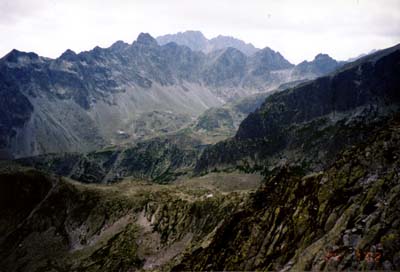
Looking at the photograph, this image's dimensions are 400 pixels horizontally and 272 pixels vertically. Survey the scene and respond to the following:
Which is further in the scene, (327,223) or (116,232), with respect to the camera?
(116,232)

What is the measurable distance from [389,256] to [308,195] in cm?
2532

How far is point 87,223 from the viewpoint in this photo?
610ft

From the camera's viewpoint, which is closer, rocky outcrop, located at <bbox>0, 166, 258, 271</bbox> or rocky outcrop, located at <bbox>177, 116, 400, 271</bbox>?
rocky outcrop, located at <bbox>177, 116, 400, 271</bbox>

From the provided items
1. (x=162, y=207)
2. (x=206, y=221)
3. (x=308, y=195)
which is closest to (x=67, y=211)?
(x=162, y=207)

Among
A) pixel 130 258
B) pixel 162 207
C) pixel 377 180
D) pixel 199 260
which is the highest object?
pixel 377 180

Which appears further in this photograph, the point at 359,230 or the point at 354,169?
the point at 354,169

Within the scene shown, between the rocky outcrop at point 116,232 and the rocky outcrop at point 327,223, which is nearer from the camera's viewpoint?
the rocky outcrop at point 327,223

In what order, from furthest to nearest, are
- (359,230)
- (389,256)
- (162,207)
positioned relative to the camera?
(162,207) → (359,230) → (389,256)

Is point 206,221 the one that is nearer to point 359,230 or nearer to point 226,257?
point 226,257

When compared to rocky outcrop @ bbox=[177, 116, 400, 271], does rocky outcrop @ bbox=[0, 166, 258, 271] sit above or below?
below

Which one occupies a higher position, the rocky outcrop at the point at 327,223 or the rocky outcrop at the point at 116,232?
the rocky outcrop at the point at 327,223

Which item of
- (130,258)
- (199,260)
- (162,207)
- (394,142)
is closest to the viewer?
(394,142)

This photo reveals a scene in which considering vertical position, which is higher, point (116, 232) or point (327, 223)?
point (327, 223)

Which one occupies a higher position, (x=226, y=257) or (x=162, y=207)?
(x=226, y=257)
